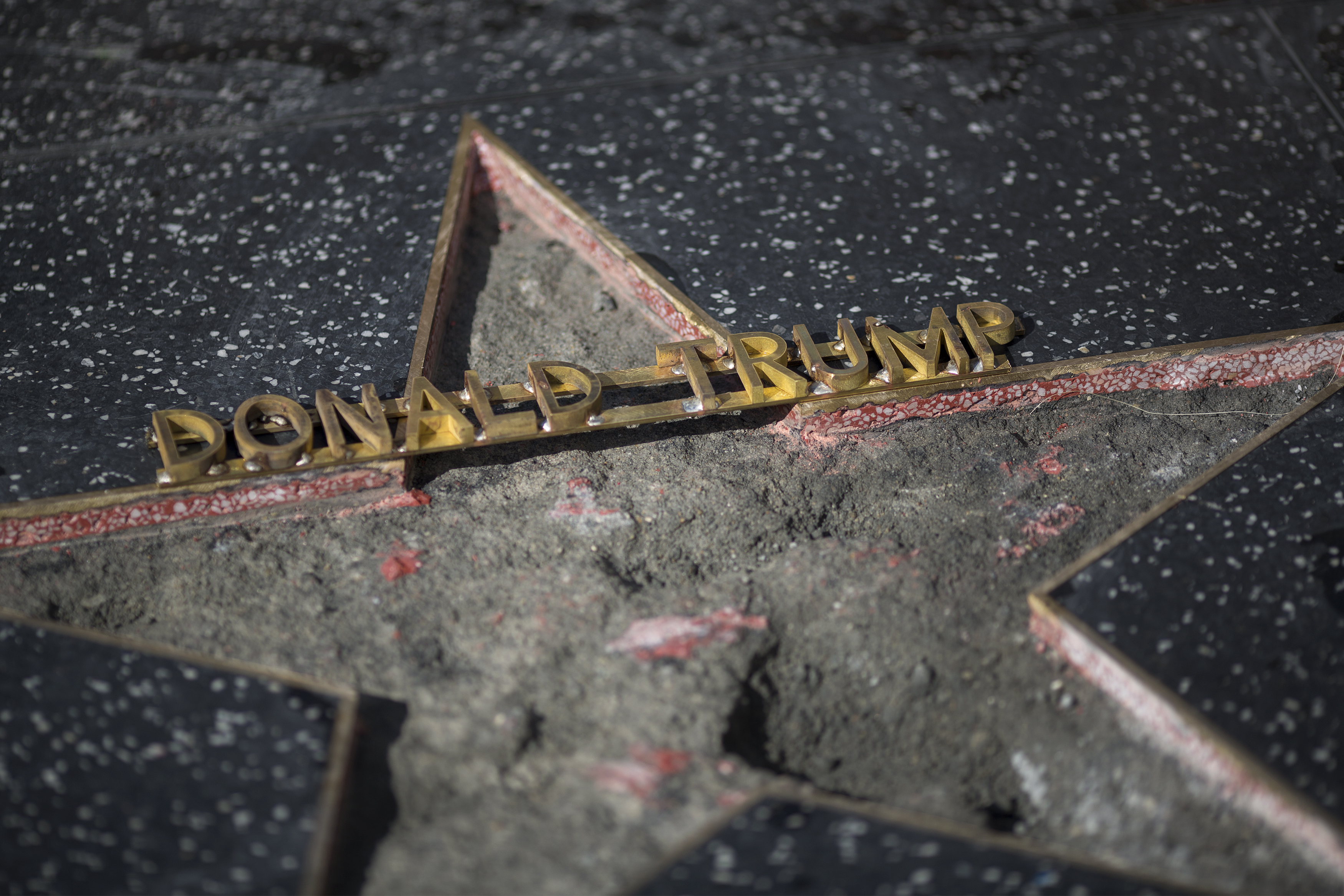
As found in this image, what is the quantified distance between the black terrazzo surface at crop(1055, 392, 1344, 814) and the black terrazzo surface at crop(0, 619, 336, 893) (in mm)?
1008

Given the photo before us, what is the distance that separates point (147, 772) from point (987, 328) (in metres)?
1.38

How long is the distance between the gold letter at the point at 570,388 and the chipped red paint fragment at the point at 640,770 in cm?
51

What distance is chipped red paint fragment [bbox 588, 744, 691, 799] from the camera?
4.01ft

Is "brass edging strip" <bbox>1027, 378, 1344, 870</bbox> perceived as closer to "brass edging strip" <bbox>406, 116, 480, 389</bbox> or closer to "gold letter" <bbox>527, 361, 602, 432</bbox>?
"gold letter" <bbox>527, 361, 602, 432</bbox>

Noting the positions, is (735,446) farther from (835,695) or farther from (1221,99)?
(1221,99)

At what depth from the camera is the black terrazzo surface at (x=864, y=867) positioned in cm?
109

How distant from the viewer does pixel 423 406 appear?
1562 millimetres

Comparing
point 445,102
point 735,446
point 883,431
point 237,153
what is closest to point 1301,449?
point 883,431

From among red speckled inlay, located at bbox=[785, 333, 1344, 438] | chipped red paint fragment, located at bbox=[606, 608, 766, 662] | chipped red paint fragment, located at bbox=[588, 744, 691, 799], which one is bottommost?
chipped red paint fragment, located at bbox=[588, 744, 691, 799]

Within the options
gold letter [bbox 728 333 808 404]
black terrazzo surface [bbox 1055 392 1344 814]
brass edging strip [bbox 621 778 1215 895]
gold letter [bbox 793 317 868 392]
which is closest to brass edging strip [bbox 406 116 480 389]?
gold letter [bbox 728 333 808 404]

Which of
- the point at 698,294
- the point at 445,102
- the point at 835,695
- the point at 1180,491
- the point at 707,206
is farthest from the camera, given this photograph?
the point at 445,102

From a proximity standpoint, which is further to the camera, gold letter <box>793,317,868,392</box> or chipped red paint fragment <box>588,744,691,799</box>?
gold letter <box>793,317,868,392</box>

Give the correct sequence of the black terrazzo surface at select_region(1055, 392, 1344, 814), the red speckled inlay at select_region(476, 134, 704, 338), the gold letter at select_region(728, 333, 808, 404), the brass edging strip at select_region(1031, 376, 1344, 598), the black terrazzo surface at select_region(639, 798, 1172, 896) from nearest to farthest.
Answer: the black terrazzo surface at select_region(639, 798, 1172, 896), the black terrazzo surface at select_region(1055, 392, 1344, 814), the brass edging strip at select_region(1031, 376, 1344, 598), the gold letter at select_region(728, 333, 808, 404), the red speckled inlay at select_region(476, 134, 704, 338)

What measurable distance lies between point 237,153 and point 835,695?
5.45 feet
